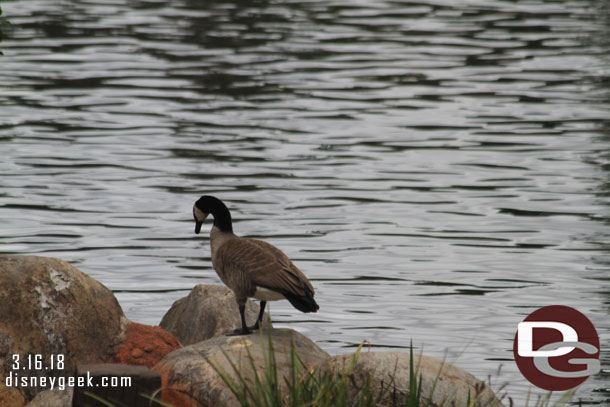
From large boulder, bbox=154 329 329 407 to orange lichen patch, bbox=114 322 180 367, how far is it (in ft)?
2.04

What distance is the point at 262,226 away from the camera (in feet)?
53.2

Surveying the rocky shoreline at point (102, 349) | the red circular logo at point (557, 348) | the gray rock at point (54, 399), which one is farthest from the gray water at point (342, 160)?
the gray rock at point (54, 399)

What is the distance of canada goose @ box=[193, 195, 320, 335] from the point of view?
30.3 ft

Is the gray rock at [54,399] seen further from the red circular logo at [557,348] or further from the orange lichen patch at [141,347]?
the red circular logo at [557,348]

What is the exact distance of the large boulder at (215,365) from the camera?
913 cm

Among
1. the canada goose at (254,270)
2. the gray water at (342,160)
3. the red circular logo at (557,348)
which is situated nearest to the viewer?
the canada goose at (254,270)

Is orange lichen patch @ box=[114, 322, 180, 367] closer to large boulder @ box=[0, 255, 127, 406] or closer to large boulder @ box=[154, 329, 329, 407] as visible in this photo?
large boulder @ box=[0, 255, 127, 406]

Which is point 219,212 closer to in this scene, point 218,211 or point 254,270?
point 218,211

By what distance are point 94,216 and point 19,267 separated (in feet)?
22.3

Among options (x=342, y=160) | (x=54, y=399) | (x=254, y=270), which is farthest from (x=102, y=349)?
(x=342, y=160)

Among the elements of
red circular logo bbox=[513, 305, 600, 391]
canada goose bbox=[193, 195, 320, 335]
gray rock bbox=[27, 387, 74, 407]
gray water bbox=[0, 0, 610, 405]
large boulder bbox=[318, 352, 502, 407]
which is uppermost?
canada goose bbox=[193, 195, 320, 335]

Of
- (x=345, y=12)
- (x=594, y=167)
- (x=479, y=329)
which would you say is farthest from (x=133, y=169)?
(x=345, y=12)

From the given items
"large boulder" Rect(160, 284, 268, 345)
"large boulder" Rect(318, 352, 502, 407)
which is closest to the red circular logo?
"large boulder" Rect(318, 352, 502, 407)

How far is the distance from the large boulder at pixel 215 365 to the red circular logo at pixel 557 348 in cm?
206
